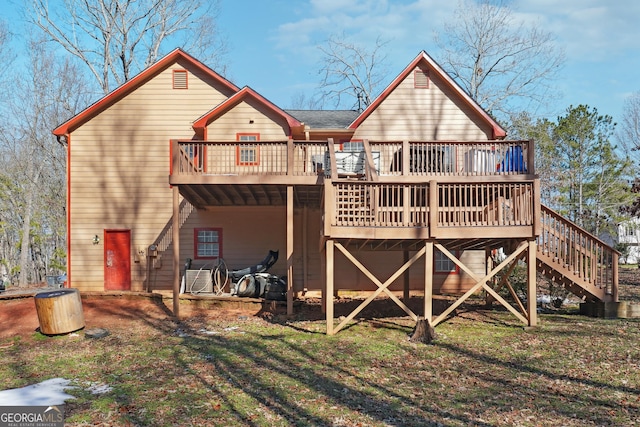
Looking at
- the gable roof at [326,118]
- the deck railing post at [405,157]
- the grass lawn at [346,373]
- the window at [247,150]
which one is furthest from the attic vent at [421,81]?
the grass lawn at [346,373]

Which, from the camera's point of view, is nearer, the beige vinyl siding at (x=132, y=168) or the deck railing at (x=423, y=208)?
the deck railing at (x=423, y=208)

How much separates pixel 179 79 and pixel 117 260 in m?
6.19

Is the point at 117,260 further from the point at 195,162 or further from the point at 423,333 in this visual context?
the point at 423,333

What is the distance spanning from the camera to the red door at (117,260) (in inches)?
623

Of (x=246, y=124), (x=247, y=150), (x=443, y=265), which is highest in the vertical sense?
(x=246, y=124)

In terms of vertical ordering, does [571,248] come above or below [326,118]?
below

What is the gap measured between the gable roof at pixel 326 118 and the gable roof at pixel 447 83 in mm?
901

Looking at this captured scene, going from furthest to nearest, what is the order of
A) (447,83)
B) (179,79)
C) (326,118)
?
1. (326,118)
2. (179,79)
3. (447,83)

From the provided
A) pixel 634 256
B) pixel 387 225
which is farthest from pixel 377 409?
pixel 634 256

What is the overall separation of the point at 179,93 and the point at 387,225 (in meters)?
9.43

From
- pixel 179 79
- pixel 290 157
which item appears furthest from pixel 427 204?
pixel 179 79

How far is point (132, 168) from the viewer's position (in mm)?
15859

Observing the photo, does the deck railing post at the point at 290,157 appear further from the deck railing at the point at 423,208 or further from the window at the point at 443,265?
the window at the point at 443,265

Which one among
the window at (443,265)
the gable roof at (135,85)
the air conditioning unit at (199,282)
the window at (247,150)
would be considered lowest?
the air conditioning unit at (199,282)
